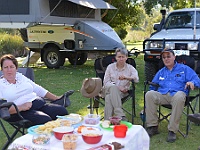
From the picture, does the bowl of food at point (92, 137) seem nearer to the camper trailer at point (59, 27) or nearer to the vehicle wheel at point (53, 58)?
the camper trailer at point (59, 27)

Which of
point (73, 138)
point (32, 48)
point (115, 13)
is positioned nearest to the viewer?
point (73, 138)

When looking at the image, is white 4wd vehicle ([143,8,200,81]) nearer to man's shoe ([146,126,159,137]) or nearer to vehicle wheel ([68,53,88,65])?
man's shoe ([146,126,159,137])

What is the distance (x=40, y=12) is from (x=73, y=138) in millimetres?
7122

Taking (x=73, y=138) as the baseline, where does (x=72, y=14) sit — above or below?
above

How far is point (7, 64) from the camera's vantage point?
11.2 ft

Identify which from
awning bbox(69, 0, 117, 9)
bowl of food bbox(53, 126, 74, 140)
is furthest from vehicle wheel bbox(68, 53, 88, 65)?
bowl of food bbox(53, 126, 74, 140)

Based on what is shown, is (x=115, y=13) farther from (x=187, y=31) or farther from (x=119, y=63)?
(x=119, y=63)

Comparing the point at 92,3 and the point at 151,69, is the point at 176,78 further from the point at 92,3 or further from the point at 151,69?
the point at 92,3

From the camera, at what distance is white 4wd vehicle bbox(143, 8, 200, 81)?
20.3 feet

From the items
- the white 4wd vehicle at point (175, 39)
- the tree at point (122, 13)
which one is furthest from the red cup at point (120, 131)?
the tree at point (122, 13)

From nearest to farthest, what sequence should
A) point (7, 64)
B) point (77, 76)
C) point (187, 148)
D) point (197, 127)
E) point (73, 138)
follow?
point (73, 138), point (7, 64), point (187, 148), point (197, 127), point (77, 76)

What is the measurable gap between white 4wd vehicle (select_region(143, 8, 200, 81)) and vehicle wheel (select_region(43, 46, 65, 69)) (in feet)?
11.8

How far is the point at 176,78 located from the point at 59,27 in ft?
21.5

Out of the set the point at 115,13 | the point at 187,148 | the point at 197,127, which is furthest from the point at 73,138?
the point at 115,13
